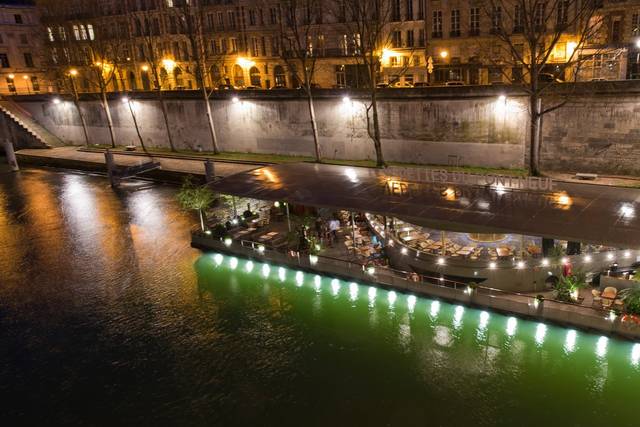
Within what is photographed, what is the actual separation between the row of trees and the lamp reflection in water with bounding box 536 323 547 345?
671 inches

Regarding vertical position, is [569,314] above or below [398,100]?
below

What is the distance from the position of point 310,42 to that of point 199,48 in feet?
45.3

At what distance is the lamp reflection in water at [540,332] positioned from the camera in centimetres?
1778

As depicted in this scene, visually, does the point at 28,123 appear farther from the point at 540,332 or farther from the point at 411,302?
the point at 540,332

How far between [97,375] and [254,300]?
7033mm

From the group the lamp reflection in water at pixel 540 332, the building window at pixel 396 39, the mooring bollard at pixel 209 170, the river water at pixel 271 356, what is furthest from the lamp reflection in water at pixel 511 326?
the building window at pixel 396 39

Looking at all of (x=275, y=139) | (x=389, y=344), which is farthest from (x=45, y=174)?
(x=389, y=344)

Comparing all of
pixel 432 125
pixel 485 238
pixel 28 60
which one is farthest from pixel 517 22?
pixel 28 60

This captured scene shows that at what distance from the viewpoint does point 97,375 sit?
57.1 ft

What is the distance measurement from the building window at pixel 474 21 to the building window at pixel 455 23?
1.25 metres

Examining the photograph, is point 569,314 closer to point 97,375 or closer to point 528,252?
point 528,252

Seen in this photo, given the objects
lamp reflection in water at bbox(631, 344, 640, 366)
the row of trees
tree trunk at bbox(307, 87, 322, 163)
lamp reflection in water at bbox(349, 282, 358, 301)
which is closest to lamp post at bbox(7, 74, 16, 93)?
the row of trees

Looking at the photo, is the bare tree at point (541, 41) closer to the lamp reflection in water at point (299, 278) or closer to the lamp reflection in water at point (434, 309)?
the lamp reflection in water at point (434, 309)

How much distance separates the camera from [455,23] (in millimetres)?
49406
